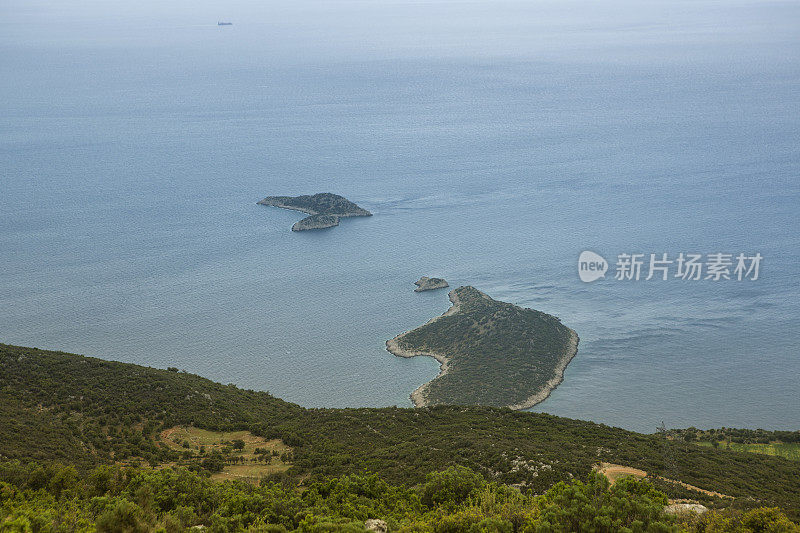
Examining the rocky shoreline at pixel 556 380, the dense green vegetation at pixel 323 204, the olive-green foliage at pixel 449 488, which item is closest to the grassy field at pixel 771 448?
the rocky shoreline at pixel 556 380

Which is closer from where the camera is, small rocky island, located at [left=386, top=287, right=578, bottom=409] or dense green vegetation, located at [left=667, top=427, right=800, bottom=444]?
dense green vegetation, located at [left=667, top=427, right=800, bottom=444]

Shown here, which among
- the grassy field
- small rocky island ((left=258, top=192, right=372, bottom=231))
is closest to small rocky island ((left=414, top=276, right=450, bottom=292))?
small rocky island ((left=258, top=192, right=372, bottom=231))

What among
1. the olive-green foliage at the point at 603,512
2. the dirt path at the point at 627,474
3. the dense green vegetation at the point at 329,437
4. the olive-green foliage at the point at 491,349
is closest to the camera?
the olive-green foliage at the point at 603,512

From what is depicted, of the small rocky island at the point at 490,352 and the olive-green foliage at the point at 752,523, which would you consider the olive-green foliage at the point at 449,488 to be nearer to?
the olive-green foliage at the point at 752,523

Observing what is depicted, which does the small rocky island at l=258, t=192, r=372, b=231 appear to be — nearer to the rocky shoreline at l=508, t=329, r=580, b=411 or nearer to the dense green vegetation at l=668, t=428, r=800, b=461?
the rocky shoreline at l=508, t=329, r=580, b=411

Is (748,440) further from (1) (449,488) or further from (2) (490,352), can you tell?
(1) (449,488)

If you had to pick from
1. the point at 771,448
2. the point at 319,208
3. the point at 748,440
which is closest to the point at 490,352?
the point at 748,440
